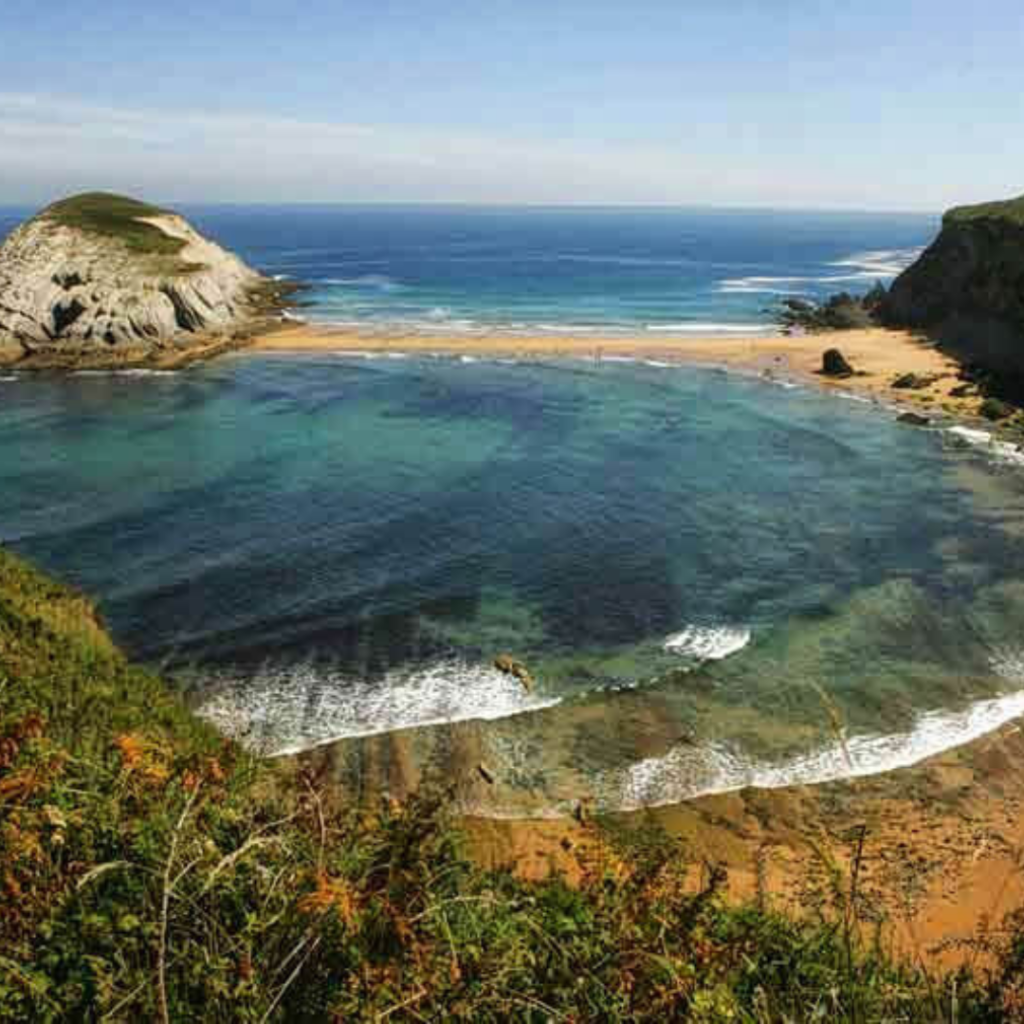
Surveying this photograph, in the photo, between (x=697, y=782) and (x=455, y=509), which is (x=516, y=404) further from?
(x=697, y=782)

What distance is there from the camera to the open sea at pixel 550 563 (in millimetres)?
18469

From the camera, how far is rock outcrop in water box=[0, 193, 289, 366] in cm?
6153

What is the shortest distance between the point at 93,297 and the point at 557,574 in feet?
177

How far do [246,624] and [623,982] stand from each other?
63.6 feet

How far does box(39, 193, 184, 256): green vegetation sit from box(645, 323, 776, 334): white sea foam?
1810 inches

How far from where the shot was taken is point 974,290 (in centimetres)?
6116

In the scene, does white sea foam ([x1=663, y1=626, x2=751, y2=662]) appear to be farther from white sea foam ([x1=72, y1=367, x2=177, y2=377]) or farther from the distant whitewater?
the distant whitewater

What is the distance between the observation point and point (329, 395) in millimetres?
51875

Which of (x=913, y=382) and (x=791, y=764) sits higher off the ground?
(x=913, y=382)

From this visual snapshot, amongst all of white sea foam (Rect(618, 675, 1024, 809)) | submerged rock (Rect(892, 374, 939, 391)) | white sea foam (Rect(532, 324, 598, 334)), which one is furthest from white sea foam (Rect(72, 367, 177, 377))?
submerged rock (Rect(892, 374, 939, 391))

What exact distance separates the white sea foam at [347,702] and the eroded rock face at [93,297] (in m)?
50.5

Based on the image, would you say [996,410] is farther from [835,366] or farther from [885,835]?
Result: [885,835]

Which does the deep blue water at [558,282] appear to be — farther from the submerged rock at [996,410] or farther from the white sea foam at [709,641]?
the white sea foam at [709,641]

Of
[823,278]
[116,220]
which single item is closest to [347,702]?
[116,220]
